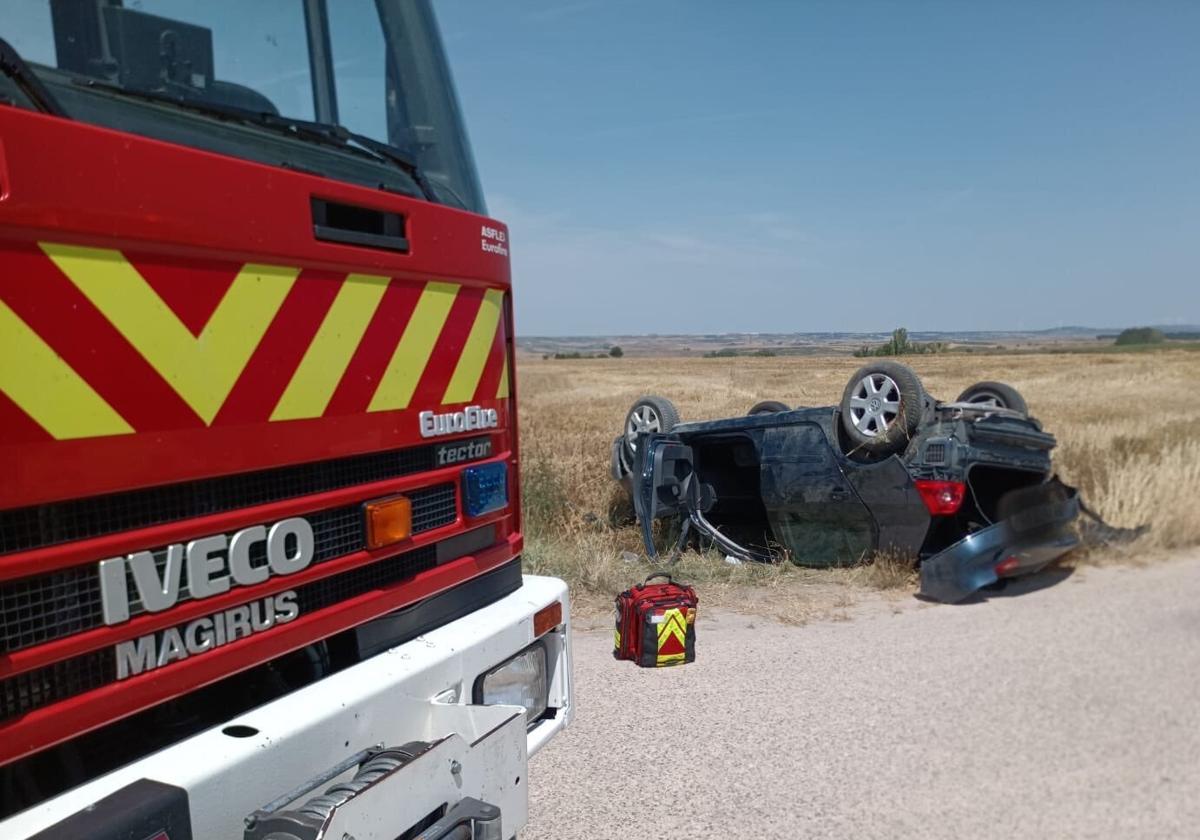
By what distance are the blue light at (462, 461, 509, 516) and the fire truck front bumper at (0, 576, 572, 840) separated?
32 centimetres

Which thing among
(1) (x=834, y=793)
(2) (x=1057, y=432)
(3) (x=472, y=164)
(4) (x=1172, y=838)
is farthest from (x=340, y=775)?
(2) (x=1057, y=432)

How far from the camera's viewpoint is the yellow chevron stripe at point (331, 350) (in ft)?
7.05

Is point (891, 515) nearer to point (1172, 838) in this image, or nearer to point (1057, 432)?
point (1172, 838)

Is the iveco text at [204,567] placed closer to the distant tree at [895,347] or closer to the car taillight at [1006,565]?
the car taillight at [1006,565]

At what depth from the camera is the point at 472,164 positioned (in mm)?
3119

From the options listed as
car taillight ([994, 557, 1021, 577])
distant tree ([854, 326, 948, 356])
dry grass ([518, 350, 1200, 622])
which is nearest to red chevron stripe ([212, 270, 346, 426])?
dry grass ([518, 350, 1200, 622])

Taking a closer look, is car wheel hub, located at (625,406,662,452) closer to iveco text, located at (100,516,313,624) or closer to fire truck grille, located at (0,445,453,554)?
fire truck grille, located at (0,445,453,554)

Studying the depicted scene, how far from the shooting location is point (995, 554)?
5.90 m

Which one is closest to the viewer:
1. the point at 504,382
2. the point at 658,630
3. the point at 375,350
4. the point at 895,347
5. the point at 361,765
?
the point at 361,765

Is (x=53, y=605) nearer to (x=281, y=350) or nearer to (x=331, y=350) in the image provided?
(x=281, y=350)

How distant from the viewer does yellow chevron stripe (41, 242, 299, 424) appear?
5.67ft

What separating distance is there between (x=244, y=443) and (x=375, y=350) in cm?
47

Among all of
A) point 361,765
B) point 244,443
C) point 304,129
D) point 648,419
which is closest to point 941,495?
point 648,419

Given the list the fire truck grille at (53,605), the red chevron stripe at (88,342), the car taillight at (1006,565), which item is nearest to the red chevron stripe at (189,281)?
the red chevron stripe at (88,342)
